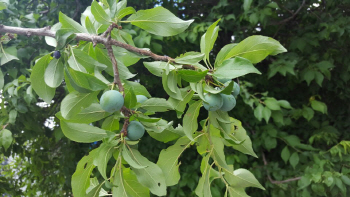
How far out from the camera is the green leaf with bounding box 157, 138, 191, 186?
2.09ft

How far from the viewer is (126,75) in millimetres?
618

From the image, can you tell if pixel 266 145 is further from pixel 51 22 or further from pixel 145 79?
pixel 51 22

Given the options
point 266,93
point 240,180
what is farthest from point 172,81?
point 266,93

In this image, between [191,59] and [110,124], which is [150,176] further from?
[191,59]

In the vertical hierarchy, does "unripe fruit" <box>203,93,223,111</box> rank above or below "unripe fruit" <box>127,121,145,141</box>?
above

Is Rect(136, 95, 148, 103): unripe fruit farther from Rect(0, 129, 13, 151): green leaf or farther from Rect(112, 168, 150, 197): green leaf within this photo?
Rect(0, 129, 13, 151): green leaf

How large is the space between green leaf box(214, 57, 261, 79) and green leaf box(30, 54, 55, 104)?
0.37 m

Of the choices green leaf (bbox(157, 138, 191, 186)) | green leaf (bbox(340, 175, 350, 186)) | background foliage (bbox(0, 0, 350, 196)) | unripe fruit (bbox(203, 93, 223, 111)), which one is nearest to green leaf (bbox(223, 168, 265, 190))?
green leaf (bbox(157, 138, 191, 186))

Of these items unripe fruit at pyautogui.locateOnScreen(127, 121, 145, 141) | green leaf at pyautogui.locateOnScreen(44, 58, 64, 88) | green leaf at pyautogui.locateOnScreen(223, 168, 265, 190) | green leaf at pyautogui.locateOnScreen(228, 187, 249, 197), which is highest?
green leaf at pyautogui.locateOnScreen(44, 58, 64, 88)

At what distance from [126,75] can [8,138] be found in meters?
0.99

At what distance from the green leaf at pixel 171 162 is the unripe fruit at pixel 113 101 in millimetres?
220

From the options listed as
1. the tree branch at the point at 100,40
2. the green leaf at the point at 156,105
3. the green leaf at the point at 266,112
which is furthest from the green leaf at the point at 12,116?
the green leaf at the point at 266,112

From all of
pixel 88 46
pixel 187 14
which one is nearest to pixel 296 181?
pixel 187 14

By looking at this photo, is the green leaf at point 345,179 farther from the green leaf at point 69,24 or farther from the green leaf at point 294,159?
the green leaf at point 69,24
